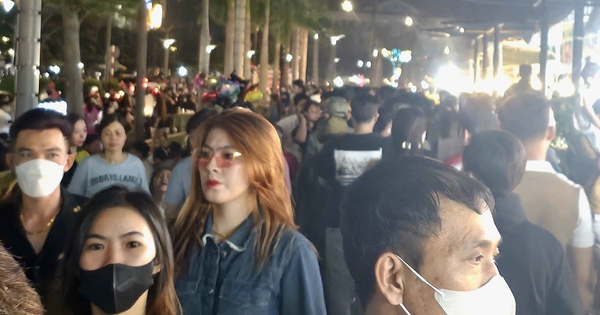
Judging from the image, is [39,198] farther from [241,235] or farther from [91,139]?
[91,139]

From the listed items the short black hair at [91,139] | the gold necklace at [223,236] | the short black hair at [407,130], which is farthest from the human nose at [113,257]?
the short black hair at [91,139]

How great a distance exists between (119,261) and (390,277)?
1.20 m

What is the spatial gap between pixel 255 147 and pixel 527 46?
21025 millimetres

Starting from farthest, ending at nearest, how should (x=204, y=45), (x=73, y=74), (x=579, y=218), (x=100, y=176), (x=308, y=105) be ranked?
(x=204, y=45), (x=73, y=74), (x=308, y=105), (x=100, y=176), (x=579, y=218)

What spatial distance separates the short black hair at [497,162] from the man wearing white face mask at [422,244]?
1620mm

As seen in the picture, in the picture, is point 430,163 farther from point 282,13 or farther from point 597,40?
point 282,13

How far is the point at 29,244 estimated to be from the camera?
152 inches

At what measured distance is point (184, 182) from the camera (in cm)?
589

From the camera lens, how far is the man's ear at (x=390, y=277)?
237 cm

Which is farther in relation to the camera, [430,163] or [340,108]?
[340,108]

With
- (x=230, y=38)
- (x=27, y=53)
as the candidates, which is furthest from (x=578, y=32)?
(x=230, y=38)

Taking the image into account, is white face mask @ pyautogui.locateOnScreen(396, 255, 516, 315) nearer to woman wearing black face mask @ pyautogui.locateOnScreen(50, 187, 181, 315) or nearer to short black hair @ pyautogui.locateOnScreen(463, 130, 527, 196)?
woman wearing black face mask @ pyautogui.locateOnScreen(50, 187, 181, 315)

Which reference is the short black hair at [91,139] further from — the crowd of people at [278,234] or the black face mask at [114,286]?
the black face mask at [114,286]

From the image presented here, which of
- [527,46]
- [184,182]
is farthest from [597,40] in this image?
[184,182]
